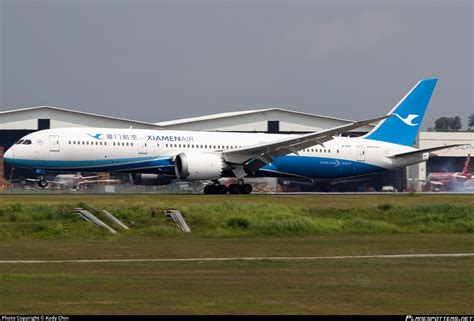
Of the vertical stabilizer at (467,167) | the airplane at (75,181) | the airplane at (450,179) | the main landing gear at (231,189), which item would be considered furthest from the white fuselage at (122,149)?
the vertical stabilizer at (467,167)

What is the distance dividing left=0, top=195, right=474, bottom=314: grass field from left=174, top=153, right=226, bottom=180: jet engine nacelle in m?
3.10

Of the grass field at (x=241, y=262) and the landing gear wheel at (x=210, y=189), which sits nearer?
the grass field at (x=241, y=262)

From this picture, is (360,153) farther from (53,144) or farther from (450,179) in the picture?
(450,179)

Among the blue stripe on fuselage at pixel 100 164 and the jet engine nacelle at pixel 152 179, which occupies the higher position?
the blue stripe on fuselage at pixel 100 164

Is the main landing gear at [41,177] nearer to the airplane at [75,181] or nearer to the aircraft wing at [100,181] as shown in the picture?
the airplane at [75,181]

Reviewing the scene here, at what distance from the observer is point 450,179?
79.4 m

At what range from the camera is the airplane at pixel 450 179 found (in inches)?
3066

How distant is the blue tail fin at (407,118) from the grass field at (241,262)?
13.5 metres

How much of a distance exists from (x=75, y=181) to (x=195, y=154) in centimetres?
2534

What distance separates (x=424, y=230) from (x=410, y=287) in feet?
53.3

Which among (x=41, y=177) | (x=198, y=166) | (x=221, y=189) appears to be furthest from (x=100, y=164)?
(x=221, y=189)

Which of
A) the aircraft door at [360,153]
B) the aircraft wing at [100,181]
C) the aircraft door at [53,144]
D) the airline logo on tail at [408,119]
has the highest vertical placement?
the airline logo on tail at [408,119]

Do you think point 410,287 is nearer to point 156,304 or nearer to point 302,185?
point 156,304

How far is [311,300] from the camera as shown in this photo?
19.3 meters
